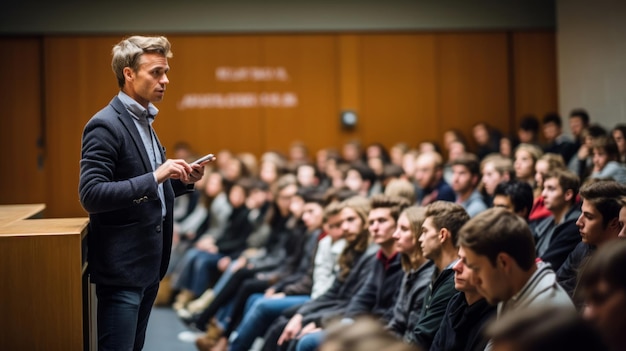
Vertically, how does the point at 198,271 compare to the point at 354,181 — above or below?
below

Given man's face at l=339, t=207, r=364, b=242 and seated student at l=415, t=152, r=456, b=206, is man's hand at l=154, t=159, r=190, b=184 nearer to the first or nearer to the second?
man's face at l=339, t=207, r=364, b=242

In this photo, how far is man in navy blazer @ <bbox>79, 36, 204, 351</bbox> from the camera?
266 centimetres

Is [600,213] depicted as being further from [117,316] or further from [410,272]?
[117,316]

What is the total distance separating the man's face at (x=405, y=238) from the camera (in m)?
3.86

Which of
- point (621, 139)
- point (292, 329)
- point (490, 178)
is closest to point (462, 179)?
point (490, 178)

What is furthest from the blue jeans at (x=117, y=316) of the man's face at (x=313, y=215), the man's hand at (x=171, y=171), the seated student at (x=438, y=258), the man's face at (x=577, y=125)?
the man's face at (x=577, y=125)

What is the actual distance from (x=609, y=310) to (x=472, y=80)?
829cm

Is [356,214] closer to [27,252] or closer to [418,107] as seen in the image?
[27,252]

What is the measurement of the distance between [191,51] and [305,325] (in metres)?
5.54

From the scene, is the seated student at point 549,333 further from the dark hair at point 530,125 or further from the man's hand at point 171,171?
the dark hair at point 530,125

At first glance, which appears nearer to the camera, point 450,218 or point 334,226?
point 450,218

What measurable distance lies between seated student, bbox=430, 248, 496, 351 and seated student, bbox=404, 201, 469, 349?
0.83ft

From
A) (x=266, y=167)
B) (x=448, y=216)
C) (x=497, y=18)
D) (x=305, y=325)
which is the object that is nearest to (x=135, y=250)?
(x=448, y=216)

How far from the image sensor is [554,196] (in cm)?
445
